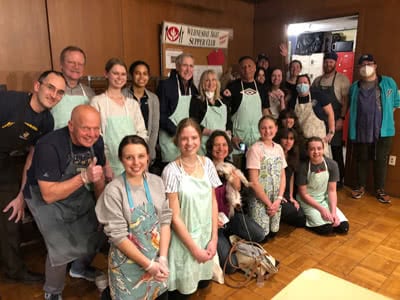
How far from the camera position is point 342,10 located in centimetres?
355

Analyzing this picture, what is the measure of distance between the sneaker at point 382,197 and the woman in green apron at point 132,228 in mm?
2729

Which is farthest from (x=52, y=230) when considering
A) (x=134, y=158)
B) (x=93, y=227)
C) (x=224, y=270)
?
(x=224, y=270)

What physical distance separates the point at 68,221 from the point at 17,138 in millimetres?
580

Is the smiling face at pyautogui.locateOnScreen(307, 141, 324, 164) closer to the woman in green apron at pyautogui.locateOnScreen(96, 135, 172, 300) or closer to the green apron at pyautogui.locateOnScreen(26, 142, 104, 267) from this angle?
the woman in green apron at pyautogui.locateOnScreen(96, 135, 172, 300)

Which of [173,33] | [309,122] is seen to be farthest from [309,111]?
[173,33]

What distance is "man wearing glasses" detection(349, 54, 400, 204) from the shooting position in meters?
3.19

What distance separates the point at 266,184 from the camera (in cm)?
242

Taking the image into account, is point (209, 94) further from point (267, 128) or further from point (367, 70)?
point (367, 70)

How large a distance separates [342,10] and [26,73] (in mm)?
3305

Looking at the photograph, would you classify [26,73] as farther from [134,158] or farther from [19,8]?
[134,158]

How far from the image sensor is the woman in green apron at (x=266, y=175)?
93.4 inches

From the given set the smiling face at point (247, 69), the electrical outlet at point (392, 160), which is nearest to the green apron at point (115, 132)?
the smiling face at point (247, 69)

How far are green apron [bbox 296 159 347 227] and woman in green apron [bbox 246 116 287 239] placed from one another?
1.11 feet

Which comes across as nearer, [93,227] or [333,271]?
[93,227]
